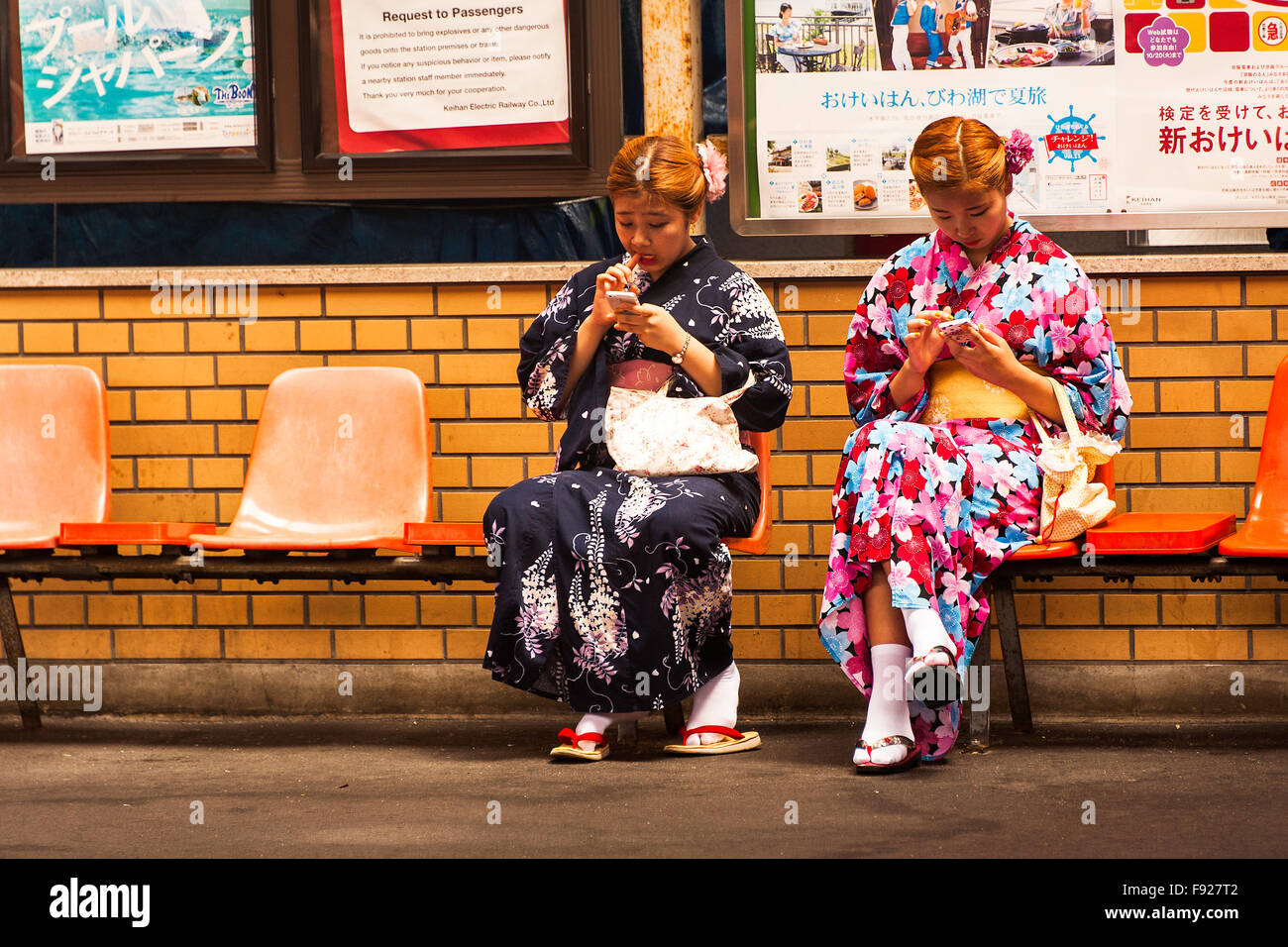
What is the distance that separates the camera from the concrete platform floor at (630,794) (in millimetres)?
3006

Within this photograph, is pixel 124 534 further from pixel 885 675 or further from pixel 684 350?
pixel 885 675

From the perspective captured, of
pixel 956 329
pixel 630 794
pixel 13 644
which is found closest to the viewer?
pixel 630 794

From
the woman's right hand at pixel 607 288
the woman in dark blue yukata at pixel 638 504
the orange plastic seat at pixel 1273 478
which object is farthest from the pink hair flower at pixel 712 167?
the orange plastic seat at pixel 1273 478

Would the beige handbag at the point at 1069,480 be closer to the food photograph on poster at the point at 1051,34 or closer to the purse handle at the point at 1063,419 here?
the purse handle at the point at 1063,419

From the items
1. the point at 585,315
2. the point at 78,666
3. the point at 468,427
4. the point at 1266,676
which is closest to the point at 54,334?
the point at 78,666

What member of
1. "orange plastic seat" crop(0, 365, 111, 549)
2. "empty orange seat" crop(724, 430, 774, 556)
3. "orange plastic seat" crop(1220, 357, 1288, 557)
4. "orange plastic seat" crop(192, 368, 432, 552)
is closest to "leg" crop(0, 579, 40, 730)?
"orange plastic seat" crop(0, 365, 111, 549)

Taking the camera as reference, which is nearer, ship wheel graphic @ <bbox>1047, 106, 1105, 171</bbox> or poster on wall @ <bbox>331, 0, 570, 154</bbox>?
ship wheel graphic @ <bbox>1047, 106, 1105, 171</bbox>

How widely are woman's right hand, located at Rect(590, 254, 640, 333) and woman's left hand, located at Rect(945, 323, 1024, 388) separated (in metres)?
0.85

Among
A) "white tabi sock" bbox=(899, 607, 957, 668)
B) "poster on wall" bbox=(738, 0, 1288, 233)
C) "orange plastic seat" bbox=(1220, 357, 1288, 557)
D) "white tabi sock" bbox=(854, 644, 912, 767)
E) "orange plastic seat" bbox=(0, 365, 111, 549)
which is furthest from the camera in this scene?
"orange plastic seat" bbox=(0, 365, 111, 549)

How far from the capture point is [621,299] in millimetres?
3961

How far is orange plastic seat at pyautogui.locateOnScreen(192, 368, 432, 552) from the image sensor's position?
4.54 m

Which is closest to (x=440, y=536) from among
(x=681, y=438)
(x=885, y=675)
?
(x=681, y=438)

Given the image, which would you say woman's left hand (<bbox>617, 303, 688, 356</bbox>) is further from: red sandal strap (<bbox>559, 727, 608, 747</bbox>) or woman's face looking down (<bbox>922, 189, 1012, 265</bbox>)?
red sandal strap (<bbox>559, 727, 608, 747</bbox>)

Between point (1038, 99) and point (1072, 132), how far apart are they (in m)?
0.14
